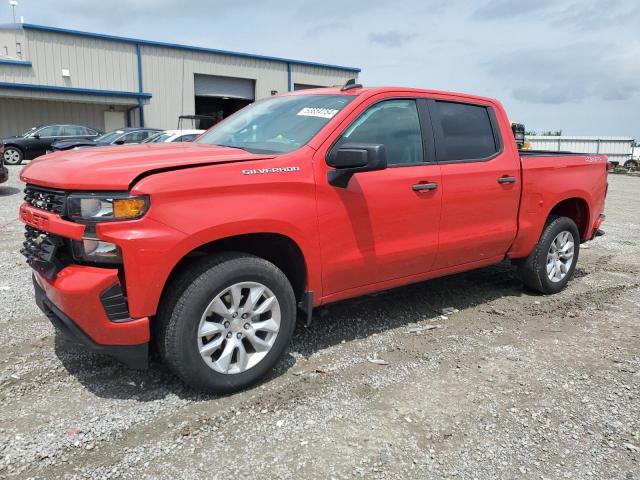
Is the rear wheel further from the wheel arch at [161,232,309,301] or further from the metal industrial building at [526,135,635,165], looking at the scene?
the metal industrial building at [526,135,635,165]

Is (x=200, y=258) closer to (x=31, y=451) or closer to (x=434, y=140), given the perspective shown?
(x=31, y=451)

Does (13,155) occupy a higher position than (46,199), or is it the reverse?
(13,155)

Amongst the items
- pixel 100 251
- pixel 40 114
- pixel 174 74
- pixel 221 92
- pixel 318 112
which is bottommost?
pixel 100 251

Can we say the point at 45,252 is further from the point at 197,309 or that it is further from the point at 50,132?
the point at 50,132

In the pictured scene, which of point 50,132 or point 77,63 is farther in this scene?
point 77,63

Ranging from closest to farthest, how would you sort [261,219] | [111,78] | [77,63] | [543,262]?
1. [261,219]
2. [543,262]
3. [77,63]
4. [111,78]

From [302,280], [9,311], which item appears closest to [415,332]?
[302,280]

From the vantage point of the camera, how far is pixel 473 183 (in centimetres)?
436

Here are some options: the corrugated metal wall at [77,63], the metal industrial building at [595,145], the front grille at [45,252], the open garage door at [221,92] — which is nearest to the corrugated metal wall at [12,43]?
the corrugated metal wall at [77,63]

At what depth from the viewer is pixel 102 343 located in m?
2.88

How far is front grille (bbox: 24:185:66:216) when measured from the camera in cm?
292

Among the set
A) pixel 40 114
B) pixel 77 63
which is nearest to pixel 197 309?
pixel 77 63

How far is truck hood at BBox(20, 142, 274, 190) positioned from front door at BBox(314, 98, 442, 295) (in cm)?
64

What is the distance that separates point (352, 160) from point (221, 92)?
28245mm
